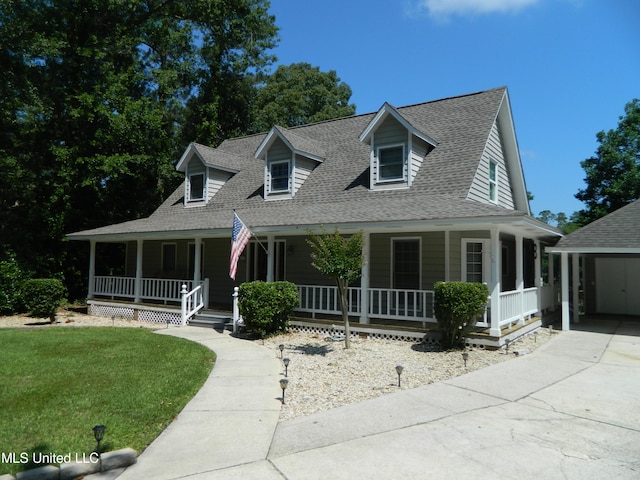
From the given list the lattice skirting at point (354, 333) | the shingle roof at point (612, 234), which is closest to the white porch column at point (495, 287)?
the lattice skirting at point (354, 333)

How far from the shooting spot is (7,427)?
527 centimetres

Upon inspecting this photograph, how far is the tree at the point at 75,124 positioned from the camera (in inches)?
754

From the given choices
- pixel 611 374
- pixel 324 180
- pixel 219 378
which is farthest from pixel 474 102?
pixel 219 378

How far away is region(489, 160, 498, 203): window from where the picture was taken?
14.4 meters

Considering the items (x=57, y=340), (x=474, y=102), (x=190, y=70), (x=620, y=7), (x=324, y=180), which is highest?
(x=190, y=70)

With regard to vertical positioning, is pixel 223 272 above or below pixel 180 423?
above

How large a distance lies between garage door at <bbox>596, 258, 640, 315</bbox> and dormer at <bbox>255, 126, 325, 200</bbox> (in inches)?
484

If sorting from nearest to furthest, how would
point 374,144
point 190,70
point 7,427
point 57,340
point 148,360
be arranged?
point 7,427
point 148,360
point 57,340
point 374,144
point 190,70

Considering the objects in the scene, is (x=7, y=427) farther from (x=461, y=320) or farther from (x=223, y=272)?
(x=223, y=272)

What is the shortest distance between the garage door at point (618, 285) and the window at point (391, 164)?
9.90 m

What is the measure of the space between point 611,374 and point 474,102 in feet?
35.0

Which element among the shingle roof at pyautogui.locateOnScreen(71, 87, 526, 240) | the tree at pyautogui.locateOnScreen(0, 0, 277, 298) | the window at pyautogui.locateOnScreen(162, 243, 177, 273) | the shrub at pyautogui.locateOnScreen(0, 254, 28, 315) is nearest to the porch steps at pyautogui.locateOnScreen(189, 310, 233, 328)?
the shingle roof at pyautogui.locateOnScreen(71, 87, 526, 240)

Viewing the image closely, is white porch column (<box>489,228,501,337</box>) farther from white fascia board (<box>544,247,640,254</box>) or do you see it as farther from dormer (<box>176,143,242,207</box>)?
dormer (<box>176,143,242,207</box>)

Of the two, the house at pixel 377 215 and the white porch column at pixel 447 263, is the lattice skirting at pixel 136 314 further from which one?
the white porch column at pixel 447 263
